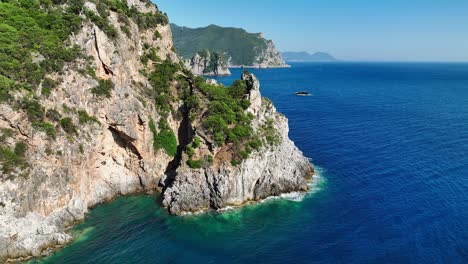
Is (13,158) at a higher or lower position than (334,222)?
higher

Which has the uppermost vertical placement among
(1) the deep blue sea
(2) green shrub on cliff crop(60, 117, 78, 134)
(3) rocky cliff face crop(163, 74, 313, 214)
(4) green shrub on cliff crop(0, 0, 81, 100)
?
(4) green shrub on cliff crop(0, 0, 81, 100)

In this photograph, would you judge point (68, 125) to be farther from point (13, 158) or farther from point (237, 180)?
point (237, 180)

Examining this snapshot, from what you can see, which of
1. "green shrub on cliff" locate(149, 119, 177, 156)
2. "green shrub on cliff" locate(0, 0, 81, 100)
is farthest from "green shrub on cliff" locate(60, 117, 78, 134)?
"green shrub on cliff" locate(149, 119, 177, 156)

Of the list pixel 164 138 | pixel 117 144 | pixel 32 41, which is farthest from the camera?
pixel 164 138

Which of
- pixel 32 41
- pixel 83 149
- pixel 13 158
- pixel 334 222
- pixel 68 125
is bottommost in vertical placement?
pixel 334 222

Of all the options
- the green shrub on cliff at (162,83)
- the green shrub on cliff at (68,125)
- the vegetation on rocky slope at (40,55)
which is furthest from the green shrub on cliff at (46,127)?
the green shrub on cliff at (162,83)

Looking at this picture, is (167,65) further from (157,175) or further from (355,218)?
(355,218)

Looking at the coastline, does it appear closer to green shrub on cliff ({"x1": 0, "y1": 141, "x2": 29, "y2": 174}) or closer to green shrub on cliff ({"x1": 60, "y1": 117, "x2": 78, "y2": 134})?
green shrub on cliff ({"x1": 0, "y1": 141, "x2": 29, "y2": 174})

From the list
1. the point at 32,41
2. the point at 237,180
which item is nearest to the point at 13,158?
the point at 32,41

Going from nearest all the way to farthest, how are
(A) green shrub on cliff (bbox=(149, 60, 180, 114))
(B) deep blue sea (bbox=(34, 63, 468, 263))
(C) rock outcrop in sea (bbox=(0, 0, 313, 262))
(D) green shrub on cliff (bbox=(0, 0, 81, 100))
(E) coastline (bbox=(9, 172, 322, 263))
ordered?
(E) coastline (bbox=(9, 172, 322, 263))
(B) deep blue sea (bbox=(34, 63, 468, 263))
(C) rock outcrop in sea (bbox=(0, 0, 313, 262))
(D) green shrub on cliff (bbox=(0, 0, 81, 100))
(A) green shrub on cliff (bbox=(149, 60, 180, 114))
